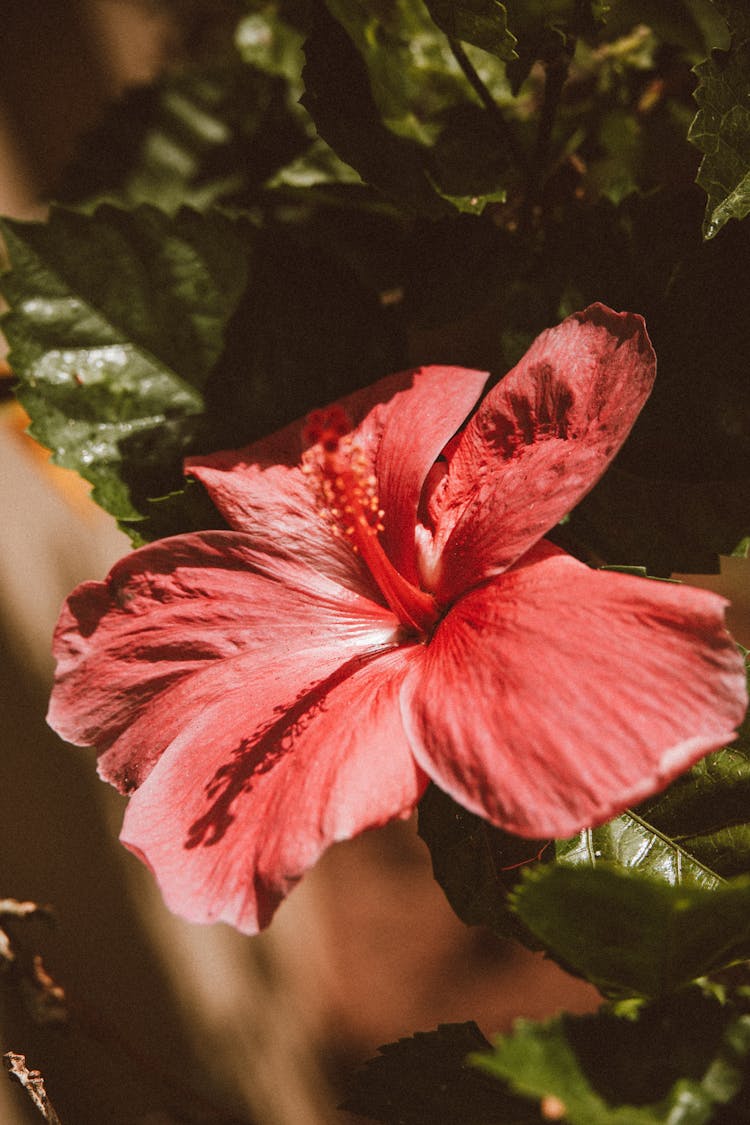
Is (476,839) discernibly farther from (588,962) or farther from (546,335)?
(546,335)

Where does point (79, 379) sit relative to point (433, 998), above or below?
above

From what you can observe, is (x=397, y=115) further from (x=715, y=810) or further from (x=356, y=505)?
(x=715, y=810)

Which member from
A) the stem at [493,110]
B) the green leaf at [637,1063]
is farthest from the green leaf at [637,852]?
the stem at [493,110]

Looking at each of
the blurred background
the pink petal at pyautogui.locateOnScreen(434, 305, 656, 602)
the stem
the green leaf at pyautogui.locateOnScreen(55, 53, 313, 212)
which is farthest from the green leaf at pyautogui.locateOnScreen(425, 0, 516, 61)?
the green leaf at pyautogui.locateOnScreen(55, 53, 313, 212)

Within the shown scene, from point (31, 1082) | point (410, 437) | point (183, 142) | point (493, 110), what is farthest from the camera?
point (183, 142)

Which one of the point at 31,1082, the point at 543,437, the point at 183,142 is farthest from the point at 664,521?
the point at 183,142

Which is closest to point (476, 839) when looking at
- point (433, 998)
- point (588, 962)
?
point (588, 962)
